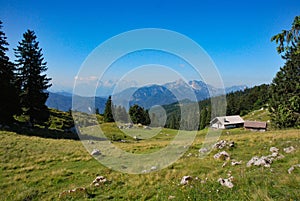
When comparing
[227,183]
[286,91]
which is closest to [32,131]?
[227,183]

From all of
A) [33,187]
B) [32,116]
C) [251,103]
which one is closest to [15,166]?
[33,187]

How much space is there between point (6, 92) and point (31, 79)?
5.91 m

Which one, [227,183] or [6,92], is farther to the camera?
[6,92]

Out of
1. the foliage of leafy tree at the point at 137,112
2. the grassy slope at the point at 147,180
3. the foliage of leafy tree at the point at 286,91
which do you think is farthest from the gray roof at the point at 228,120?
the grassy slope at the point at 147,180

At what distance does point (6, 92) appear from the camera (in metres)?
28.2

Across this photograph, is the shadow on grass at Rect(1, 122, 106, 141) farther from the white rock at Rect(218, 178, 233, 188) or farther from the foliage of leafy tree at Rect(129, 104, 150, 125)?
the white rock at Rect(218, 178, 233, 188)

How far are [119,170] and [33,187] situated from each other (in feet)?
15.5

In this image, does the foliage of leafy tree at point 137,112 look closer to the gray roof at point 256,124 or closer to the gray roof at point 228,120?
the gray roof at point 256,124

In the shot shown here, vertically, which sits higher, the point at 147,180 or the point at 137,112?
the point at 137,112

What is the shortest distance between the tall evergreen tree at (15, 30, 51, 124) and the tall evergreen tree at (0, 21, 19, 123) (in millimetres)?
2273

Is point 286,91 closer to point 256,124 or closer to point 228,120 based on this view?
point 256,124

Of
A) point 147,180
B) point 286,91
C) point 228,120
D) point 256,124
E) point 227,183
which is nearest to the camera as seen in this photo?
point 227,183

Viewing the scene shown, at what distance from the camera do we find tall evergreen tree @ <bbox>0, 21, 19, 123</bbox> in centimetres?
2812

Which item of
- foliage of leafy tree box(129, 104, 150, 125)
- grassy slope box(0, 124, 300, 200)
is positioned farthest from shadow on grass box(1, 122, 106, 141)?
grassy slope box(0, 124, 300, 200)
